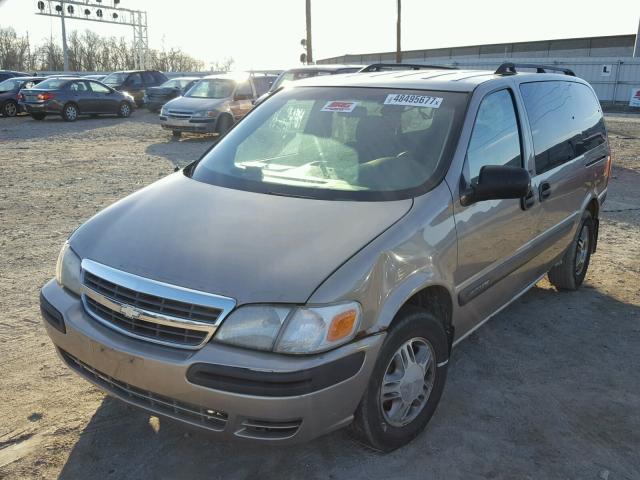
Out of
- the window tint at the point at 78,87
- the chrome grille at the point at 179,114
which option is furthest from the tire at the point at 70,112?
the chrome grille at the point at 179,114

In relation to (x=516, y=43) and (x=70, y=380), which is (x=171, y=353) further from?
(x=516, y=43)

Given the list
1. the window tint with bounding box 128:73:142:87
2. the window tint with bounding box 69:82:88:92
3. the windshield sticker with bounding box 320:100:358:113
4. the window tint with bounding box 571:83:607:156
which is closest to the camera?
the windshield sticker with bounding box 320:100:358:113

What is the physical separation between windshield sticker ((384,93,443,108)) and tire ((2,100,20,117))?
2147cm

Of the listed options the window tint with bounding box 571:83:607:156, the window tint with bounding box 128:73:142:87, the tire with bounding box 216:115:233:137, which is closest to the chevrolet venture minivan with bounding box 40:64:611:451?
the window tint with bounding box 571:83:607:156

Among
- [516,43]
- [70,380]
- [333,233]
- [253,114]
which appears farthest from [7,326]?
[516,43]

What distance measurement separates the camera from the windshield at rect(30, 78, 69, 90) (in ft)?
65.0

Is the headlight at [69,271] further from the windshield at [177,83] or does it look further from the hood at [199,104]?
the windshield at [177,83]

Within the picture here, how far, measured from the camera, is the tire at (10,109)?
21391 mm

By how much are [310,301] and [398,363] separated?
27.0 inches

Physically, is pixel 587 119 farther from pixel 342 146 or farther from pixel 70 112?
pixel 70 112

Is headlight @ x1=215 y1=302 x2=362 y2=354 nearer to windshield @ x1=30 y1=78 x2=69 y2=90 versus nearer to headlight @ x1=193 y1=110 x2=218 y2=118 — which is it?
headlight @ x1=193 y1=110 x2=218 y2=118

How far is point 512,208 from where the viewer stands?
3623mm

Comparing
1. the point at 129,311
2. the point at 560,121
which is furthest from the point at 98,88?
the point at 129,311

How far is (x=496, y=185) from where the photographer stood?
3.13 meters
